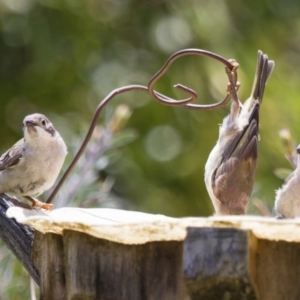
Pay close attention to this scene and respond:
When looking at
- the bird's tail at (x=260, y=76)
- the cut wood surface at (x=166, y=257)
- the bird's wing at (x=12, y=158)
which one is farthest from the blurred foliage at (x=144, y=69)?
the cut wood surface at (x=166, y=257)

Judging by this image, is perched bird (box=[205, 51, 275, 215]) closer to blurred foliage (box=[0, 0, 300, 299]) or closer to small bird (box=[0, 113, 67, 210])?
small bird (box=[0, 113, 67, 210])

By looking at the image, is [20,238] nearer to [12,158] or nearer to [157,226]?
[157,226]

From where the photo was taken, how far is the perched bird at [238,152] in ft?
12.9

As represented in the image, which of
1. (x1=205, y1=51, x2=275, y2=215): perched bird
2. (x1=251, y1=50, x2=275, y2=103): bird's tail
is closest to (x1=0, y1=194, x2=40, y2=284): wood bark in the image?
(x1=205, y1=51, x2=275, y2=215): perched bird

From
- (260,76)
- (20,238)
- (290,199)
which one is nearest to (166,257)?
(20,238)

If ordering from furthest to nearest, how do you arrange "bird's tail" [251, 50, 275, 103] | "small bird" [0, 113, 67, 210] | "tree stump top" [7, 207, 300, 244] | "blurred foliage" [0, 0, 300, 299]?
"blurred foliage" [0, 0, 300, 299] → "bird's tail" [251, 50, 275, 103] → "small bird" [0, 113, 67, 210] → "tree stump top" [7, 207, 300, 244]

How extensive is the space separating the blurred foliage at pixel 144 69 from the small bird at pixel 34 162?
2.63 meters

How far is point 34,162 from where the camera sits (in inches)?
149

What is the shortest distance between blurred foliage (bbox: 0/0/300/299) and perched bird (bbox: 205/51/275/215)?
2.31 meters

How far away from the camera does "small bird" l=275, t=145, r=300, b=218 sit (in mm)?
3875

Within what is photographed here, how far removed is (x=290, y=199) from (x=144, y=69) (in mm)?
3553

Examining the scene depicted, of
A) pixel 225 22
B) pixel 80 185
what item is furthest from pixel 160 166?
pixel 80 185

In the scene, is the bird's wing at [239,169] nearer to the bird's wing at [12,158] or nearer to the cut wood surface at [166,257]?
the bird's wing at [12,158]

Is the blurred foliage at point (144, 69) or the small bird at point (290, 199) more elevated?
the blurred foliage at point (144, 69)
